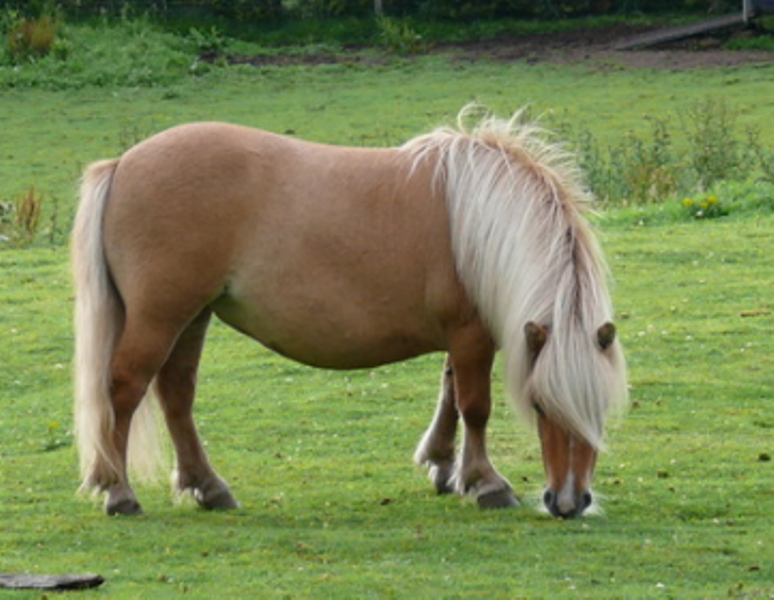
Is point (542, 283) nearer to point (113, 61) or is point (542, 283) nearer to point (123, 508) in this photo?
point (123, 508)

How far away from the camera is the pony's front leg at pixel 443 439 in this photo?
7035mm

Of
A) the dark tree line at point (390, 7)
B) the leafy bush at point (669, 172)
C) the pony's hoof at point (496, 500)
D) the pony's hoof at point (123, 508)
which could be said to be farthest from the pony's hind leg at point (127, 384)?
the dark tree line at point (390, 7)

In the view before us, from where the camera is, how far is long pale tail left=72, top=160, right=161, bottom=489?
6.61 metres

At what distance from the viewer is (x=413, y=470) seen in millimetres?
7375

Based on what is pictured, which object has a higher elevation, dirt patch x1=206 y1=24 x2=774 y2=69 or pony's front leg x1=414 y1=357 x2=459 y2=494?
pony's front leg x1=414 y1=357 x2=459 y2=494

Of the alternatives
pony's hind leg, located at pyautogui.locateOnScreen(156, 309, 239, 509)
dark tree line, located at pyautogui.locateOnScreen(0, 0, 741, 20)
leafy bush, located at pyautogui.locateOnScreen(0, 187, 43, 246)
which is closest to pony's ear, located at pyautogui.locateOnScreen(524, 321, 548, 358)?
pony's hind leg, located at pyautogui.locateOnScreen(156, 309, 239, 509)

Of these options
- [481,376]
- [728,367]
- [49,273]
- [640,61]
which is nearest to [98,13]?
[640,61]

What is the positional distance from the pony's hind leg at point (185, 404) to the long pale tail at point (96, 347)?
11cm

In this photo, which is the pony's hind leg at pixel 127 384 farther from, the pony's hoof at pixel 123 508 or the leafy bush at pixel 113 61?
the leafy bush at pixel 113 61

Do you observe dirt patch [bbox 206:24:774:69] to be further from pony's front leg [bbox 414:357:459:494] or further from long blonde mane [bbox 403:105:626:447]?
long blonde mane [bbox 403:105:626:447]

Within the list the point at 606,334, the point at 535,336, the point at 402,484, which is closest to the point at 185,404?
the point at 402,484

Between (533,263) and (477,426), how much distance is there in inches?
29.8

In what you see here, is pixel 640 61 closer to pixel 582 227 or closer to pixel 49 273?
pixel 49 273

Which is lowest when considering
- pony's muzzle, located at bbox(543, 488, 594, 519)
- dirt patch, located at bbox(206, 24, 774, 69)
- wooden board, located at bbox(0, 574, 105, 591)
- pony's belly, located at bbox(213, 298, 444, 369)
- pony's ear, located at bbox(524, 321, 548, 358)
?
dirt patch, located at bbox(206, 24, 774, 69)
